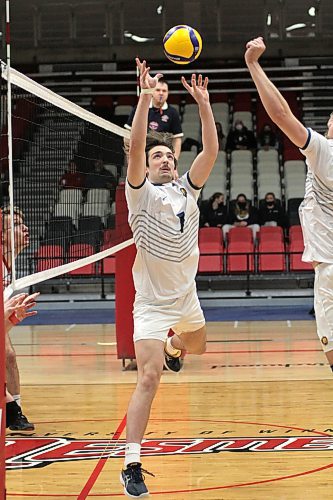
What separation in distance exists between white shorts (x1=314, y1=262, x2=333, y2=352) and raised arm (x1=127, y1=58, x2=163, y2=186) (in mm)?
1253

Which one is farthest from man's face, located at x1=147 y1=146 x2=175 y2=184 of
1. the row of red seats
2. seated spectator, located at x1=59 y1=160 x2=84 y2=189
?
the row of red seats

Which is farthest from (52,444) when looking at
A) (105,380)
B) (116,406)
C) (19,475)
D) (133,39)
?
(133,39)

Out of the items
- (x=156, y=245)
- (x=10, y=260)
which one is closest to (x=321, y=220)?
(x=156, y=245)

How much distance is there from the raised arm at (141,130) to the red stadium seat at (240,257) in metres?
11.8

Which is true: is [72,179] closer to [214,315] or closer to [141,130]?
[214,315]

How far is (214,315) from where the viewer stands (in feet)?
52.2

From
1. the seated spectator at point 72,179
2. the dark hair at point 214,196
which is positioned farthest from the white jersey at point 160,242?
the dark hair at point 214,196

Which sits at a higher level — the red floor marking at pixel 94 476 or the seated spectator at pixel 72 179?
the seated spectator at pixel 72 179

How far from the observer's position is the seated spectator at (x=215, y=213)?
62.0 feet

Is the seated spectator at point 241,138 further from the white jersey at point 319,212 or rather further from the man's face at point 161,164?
the white jersey at point 319,212

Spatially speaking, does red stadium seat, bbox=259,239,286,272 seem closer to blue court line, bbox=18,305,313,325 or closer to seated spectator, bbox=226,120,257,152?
blue court line, bbox=18,305,313,325

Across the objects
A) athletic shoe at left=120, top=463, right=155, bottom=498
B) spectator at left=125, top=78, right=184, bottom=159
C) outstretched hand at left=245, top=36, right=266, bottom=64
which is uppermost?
spectator at left=125, top=78, right=184, bottom=159

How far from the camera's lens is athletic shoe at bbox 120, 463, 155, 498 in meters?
5.14

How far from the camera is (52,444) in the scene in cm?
Result: 682
